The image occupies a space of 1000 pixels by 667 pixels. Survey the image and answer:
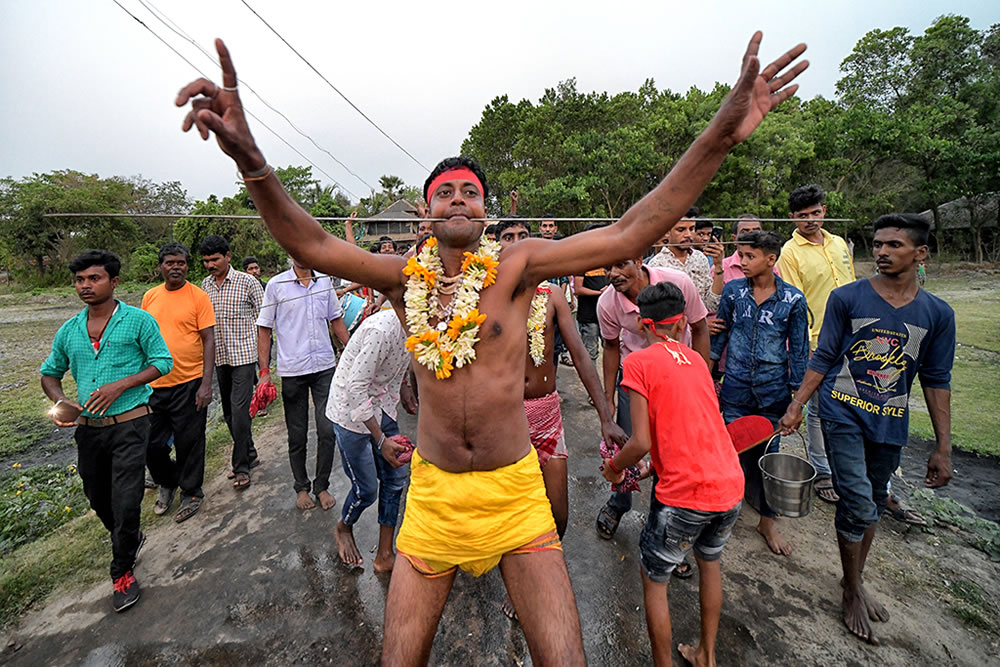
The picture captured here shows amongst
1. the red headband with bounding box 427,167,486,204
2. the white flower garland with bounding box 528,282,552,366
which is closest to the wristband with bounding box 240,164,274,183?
the red headband with bounding box 427,167,486,204

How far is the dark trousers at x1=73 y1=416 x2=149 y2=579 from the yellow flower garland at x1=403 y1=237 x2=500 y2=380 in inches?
104

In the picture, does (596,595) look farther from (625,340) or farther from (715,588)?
(625,340)

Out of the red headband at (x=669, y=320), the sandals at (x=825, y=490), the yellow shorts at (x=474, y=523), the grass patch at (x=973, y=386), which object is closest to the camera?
the yellow shorts at (x=474, y=523)

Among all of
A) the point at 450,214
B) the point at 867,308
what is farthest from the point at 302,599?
the point at 867,308

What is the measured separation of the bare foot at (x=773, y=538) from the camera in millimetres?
3422

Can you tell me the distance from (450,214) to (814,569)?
3.49 m

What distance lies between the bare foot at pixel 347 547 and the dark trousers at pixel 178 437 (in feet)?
6.18

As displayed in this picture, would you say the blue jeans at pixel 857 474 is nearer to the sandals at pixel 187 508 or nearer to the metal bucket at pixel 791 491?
the metal bucket at pixel 791 491

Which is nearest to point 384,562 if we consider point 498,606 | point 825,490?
point 498,606

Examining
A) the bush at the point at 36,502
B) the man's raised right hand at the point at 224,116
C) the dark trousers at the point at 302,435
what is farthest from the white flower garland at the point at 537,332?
the bush at the point at 36,502

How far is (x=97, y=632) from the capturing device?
2996 mm

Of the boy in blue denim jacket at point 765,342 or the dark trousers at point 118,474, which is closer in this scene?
the dark trousers at point 118,474

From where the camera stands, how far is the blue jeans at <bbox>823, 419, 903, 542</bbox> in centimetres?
281

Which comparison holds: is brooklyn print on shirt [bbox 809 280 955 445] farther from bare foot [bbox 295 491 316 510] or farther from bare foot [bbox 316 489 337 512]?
bare foot [bbox 295 491 316 510]
